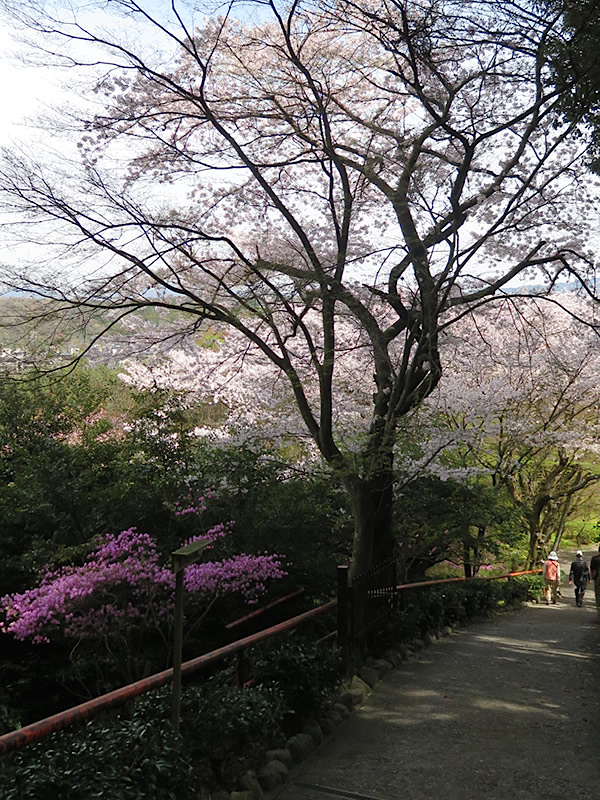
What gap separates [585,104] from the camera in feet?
18.0

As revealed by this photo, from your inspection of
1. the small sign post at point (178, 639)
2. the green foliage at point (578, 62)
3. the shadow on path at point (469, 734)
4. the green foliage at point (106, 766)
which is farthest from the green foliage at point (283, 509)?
the green foliage at point (578, 62)

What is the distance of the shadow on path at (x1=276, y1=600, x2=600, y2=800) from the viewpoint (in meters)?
3.88

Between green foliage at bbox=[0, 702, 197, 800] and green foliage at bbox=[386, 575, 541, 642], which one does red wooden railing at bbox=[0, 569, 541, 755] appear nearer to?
green foliage at bbox=[0, 702, 197, 800]

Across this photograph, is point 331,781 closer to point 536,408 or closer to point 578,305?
point 536,408

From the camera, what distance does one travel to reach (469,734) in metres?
4.72

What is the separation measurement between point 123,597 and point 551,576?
11.2m

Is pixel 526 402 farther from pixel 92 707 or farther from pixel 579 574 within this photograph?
pixel 92 707

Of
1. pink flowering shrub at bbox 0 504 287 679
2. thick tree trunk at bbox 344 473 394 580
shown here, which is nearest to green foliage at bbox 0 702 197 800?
pink flowering shrub at bbox 0 504 287 679

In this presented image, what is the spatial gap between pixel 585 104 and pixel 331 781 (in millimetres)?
5197

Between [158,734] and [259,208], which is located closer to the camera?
[158,734]

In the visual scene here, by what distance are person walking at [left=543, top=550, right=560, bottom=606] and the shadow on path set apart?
742 centimetres

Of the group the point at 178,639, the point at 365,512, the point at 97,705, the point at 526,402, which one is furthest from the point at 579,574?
the point at 97,705

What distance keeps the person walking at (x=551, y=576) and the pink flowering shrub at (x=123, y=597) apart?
9.49 metres

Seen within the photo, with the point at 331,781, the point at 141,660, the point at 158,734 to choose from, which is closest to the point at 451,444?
the point at 141,660
